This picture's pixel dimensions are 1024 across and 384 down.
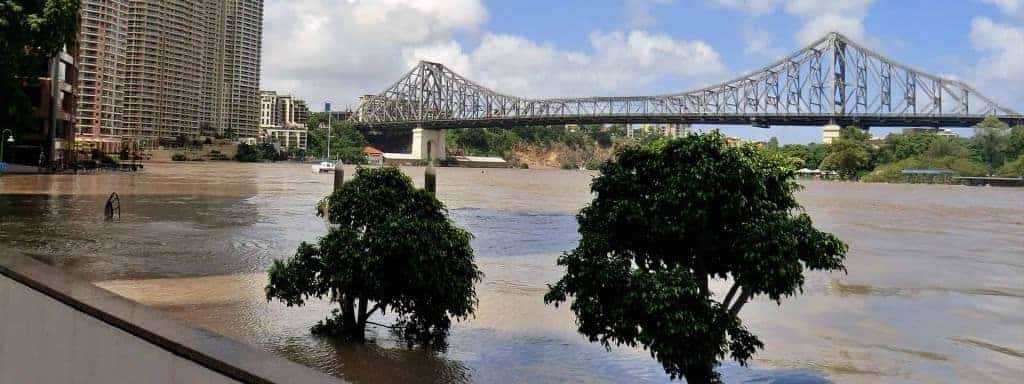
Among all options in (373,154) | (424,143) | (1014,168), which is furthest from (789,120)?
(373,154)

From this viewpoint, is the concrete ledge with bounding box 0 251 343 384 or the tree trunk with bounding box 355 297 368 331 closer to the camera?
the concrete ledge with bounding box 0 251 343 384

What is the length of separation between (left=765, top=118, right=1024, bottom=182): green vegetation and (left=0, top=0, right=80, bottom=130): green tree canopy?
212 ft

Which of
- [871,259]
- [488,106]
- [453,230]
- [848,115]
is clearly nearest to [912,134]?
[848,115]

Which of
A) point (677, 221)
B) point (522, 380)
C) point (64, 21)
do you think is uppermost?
point (64, 21)

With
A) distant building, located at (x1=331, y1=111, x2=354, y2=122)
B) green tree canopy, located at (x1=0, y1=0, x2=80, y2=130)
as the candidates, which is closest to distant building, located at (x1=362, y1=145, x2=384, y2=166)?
distant building, located at (x1=331, y1=111, x2=354, y2=122)

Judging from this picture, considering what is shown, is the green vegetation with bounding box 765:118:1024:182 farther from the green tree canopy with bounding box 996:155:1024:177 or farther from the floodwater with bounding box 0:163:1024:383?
the floodwater with bounding box 0:163:1024:383

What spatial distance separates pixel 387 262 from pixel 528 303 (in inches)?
166

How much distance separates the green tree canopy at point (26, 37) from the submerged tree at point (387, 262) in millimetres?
25234

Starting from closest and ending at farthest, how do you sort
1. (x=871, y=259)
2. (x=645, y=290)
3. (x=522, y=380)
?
(x=645, y=290) → (x=522, y=380) → (x=871, y=259)

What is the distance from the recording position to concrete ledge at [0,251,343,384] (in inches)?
135

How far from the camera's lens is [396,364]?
8.12 metres

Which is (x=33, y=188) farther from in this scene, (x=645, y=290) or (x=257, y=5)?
(x=257, y=5)

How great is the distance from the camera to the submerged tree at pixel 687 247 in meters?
6.60

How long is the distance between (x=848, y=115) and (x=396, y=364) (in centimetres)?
9271
